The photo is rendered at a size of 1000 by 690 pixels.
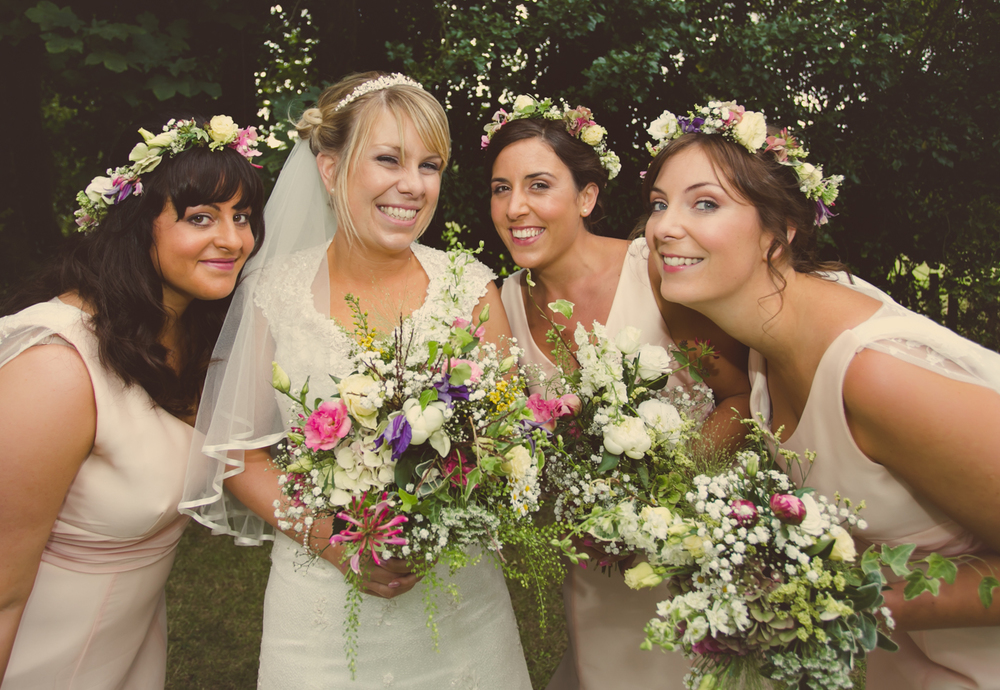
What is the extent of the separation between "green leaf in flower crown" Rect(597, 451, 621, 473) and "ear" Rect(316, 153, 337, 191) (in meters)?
1.60

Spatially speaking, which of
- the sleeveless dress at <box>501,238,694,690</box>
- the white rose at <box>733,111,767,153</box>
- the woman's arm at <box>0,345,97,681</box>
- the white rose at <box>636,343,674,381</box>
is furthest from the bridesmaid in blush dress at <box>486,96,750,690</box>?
the woman's arm at <box>0,345,97,681</box>

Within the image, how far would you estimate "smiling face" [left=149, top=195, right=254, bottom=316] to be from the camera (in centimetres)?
219

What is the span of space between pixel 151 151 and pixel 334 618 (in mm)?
1810

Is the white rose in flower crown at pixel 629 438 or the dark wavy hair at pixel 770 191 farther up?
the dark wavy hair at pixel 770 191

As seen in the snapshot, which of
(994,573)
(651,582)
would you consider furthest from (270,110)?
(994,573)

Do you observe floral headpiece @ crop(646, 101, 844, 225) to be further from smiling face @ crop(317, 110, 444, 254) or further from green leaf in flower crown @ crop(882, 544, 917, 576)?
green leaf in flower crown @ crop(882, 544, 917, 576)

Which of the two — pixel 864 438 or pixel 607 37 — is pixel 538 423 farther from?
pixel 607 37

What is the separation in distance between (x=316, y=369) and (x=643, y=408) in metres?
1.22

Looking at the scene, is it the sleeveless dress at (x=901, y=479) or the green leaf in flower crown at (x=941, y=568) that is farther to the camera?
the sleeveless dress at (x=901, y=479)

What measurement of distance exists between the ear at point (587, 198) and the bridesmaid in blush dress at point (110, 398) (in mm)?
1430

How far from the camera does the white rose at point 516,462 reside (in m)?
1.73

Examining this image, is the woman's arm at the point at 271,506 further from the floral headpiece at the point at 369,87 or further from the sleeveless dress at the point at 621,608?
the floral headpiece at the point at 369,87

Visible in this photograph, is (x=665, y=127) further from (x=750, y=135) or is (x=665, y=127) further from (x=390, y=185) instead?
(x=390, y=185)

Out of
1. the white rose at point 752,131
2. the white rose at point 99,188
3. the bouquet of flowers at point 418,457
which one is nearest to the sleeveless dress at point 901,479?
the white rose at point 752,131
